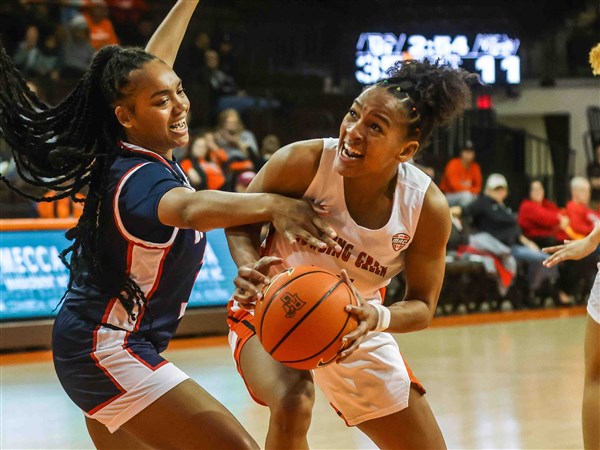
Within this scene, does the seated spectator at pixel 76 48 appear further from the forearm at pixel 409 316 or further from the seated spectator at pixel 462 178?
the forearm at pixel 409 316

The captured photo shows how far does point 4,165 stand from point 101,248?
632 centimetres

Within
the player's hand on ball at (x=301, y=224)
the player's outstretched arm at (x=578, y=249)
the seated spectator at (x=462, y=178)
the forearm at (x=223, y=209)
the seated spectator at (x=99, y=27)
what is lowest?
the seated spectator at (x=462, y=178)

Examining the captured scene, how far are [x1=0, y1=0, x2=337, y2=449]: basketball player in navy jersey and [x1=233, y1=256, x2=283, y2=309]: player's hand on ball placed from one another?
127mm

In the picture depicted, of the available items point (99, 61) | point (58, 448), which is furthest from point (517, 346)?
point (99, 61)

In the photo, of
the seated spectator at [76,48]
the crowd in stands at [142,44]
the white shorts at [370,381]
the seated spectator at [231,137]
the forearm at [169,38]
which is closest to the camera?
the white shorts at [370,381]

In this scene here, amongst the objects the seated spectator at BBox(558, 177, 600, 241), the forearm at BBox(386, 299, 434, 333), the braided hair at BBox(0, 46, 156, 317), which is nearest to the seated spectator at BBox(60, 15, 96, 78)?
the seated spectator at BBox(558, 177, 600, 241)

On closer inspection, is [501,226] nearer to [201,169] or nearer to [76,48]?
[201,169]

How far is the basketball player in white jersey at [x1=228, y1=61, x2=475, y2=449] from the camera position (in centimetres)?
317

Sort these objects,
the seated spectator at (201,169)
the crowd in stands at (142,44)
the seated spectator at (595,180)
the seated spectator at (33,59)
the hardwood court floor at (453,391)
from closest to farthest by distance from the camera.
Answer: the hardwood court floor at (453,391) → the seated spectator at (201,169) → the crowd in stands at (142,44) → the seated spectator at (33,59) → the seated spectator at (595,180)

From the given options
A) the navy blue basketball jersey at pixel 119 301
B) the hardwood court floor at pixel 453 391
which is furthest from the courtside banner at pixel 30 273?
the navy blue basketball jersey at pixel 119 301

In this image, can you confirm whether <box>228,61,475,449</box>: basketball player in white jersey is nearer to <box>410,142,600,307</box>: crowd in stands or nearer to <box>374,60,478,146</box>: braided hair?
<box>374,60,478,146</box>: braided hair

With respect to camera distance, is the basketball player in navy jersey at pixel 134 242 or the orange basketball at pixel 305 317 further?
the basketball player in navy jersey at pixel 134 242

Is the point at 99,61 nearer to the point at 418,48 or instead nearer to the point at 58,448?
the point at 58,448

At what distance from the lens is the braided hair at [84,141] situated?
312 cm
